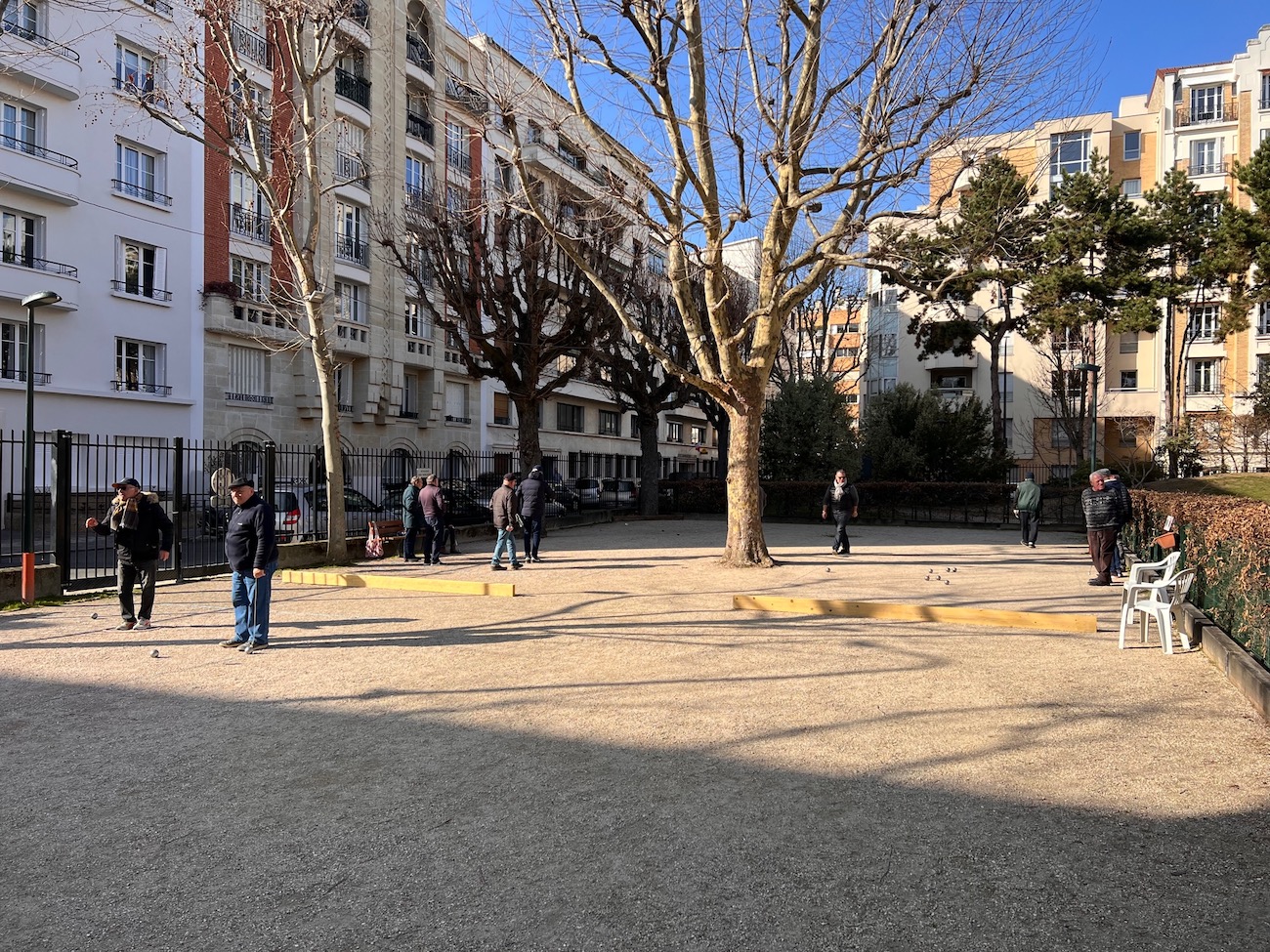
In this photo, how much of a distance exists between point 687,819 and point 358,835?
1.54 m

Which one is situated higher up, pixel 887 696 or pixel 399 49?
pixel 399 49

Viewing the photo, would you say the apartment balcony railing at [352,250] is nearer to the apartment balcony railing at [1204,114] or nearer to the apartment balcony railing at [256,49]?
the apartment balcony railing at [256,49]

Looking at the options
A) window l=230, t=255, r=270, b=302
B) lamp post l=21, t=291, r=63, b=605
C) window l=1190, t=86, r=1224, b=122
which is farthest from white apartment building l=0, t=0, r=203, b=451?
window l=1190, t=86, r=1224, b=122

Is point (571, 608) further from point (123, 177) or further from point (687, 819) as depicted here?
point (123, 177)

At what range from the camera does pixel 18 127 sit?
82.2 ft

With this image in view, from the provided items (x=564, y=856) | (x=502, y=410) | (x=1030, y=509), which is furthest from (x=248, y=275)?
(x=564, y=856)

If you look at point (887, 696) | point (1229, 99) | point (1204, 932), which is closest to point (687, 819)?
point (1204, 932)

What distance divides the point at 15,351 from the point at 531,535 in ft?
57.2

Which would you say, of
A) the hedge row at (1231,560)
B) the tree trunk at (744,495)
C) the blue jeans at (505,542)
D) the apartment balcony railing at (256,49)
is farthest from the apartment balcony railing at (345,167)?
the hedge row at (1231,560)

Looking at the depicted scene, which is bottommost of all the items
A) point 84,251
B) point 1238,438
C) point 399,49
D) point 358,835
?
point 358,835

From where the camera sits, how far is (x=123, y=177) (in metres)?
27.7

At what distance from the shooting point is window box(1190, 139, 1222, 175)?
45.8 m

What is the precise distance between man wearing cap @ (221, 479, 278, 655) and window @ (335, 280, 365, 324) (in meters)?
25.7

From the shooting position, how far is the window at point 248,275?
30.2 m
